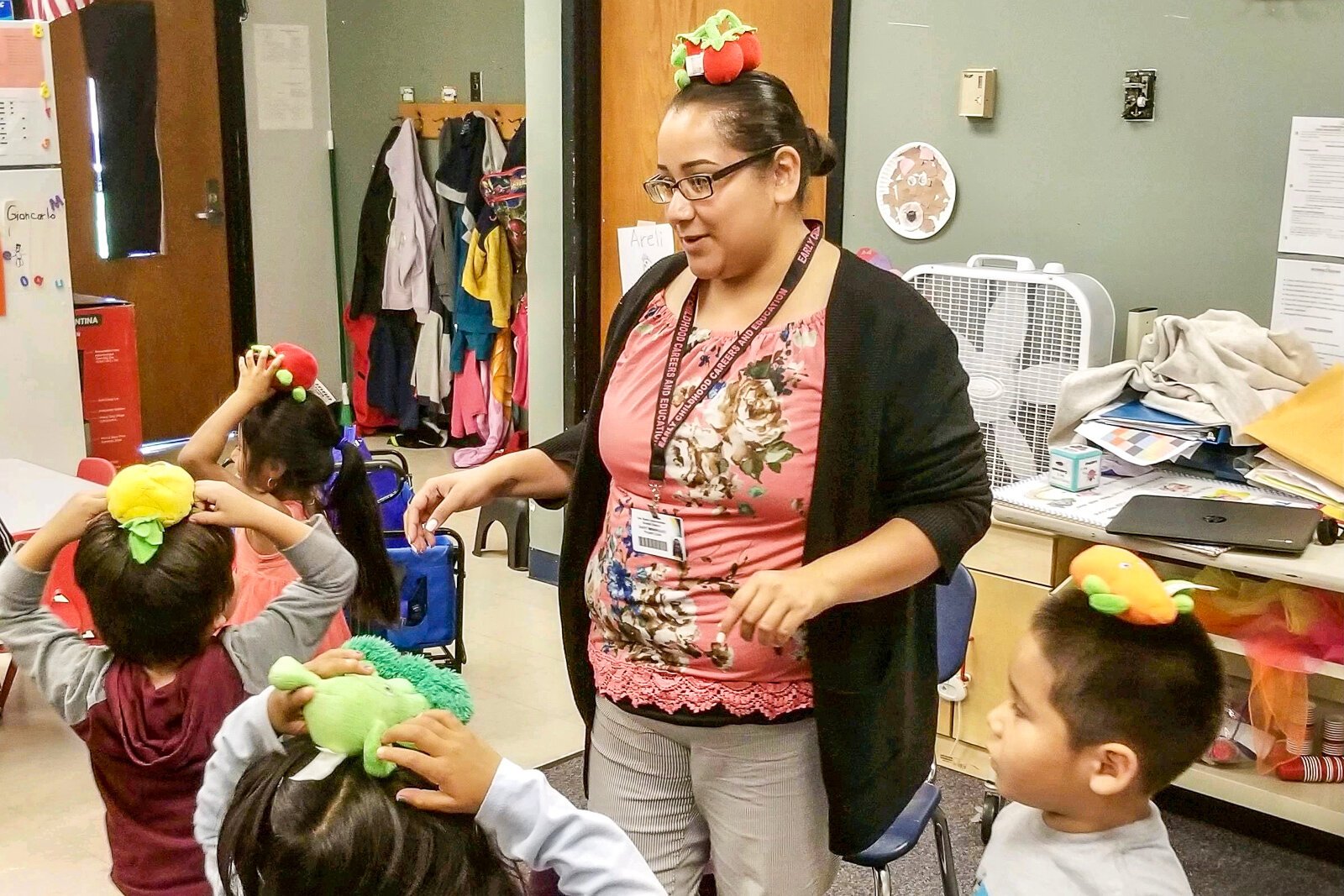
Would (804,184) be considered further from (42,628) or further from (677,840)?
(42,628)

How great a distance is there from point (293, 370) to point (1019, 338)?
1520 mm

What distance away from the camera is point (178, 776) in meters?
1.64

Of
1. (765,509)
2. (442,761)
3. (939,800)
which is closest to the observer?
(442,761)

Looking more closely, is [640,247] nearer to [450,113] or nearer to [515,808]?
[450,113]

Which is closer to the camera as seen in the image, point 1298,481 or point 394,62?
point 1298,481

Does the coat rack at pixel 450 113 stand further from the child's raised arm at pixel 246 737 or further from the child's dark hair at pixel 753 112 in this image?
the child's raised arm at pixel 246 737

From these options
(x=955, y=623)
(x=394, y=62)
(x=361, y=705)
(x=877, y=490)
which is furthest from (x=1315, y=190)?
(x=394, y=62)

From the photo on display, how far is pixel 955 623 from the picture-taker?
218 centimetres

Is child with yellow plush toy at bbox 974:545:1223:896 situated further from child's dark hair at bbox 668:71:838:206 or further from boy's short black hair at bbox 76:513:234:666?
boy's short black hair at bbox 76:513:234:666

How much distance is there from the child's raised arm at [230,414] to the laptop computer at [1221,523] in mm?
1582

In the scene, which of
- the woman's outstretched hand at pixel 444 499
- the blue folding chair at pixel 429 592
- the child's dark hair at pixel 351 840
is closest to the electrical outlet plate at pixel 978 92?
the blue folding chair at pixel 429 592

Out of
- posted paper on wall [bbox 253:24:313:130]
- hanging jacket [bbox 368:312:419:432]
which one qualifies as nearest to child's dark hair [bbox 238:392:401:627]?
hanging jacket [bbox 368:312:419:432]

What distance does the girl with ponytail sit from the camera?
92.8 inches

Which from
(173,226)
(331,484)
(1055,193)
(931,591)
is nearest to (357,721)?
(931,591)
